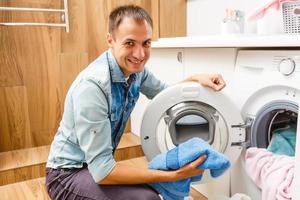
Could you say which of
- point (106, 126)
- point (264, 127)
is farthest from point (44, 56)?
point (264, 127)

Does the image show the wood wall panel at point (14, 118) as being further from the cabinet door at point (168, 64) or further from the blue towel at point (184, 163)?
the blue towel at point (184, 163)

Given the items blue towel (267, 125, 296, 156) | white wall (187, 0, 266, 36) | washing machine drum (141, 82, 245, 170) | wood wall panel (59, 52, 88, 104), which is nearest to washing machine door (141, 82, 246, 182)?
washing machine drum (141, 82, 245, 170)

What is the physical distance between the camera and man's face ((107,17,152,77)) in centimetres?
94

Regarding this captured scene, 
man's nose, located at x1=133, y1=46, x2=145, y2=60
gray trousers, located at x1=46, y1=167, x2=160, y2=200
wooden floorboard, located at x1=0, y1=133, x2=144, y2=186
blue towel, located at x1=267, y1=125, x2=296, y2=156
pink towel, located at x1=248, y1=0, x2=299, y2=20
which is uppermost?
pink towel, located at x1=248, y1=0, x2=299, y2=20

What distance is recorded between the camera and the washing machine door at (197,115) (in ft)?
3.66

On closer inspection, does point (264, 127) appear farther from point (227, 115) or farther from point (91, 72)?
point (91, 72)

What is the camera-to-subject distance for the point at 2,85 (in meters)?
1.77

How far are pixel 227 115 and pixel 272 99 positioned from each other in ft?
0.56

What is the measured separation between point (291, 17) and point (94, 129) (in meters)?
0.82

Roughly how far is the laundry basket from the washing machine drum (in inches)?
13.6

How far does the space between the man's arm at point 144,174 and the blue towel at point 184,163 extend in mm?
18

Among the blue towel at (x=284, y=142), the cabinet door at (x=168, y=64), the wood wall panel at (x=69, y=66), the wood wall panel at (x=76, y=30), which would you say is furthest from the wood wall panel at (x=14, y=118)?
the blue towel at (x=284, y=142)

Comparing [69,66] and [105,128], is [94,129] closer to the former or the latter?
[105,128]

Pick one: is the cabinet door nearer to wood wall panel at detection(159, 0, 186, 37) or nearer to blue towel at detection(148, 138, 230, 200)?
wood wall panel at detection(159, 0, 186, 37)
